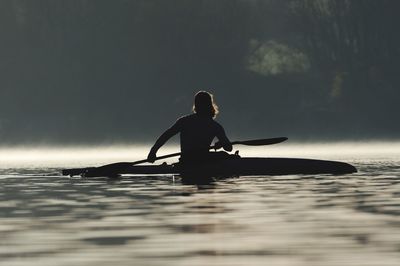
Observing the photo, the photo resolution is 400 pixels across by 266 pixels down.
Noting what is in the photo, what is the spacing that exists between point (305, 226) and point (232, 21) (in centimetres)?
18087

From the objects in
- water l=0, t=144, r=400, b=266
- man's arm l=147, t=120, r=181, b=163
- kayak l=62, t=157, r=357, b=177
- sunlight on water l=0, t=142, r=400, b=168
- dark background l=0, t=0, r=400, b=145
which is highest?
dark background l=0, t=0, r=400, b=145

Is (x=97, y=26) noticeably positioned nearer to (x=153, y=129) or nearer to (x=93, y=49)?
(x=93, y=49)

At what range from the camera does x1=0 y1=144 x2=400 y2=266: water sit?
11195 mm

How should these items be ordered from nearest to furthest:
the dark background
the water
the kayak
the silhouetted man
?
the water
the silhouetted man
the kayak
the dark background

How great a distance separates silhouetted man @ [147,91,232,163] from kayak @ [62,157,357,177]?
224mm

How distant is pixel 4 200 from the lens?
63.3ft

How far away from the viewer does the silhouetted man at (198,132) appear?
2473 centimetres

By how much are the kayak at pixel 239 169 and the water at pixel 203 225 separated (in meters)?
2.22

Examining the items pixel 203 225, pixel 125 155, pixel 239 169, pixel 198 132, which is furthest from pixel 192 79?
pixel 203 225

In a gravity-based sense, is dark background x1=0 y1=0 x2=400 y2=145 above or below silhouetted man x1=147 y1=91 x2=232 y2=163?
above

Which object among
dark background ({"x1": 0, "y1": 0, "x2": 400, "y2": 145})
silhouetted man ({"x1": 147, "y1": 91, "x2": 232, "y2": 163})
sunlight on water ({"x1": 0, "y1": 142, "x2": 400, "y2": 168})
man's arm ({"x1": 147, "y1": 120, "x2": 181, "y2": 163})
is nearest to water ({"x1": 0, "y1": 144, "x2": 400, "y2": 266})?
man's arm ({"x1": 147, "y1": 120, "x2": 181, "y2": 163})

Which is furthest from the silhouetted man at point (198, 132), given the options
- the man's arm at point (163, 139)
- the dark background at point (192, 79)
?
the dark background at point (192, 79)

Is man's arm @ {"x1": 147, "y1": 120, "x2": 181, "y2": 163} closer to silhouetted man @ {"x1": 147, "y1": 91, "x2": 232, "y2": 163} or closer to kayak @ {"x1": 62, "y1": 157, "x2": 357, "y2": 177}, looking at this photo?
silhouetted man @ {"x1": 147, "y1": 91, "x2": 232, "y2": 163}

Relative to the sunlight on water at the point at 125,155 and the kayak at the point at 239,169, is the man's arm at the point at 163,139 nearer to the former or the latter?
the kayak at the point at 239,169
